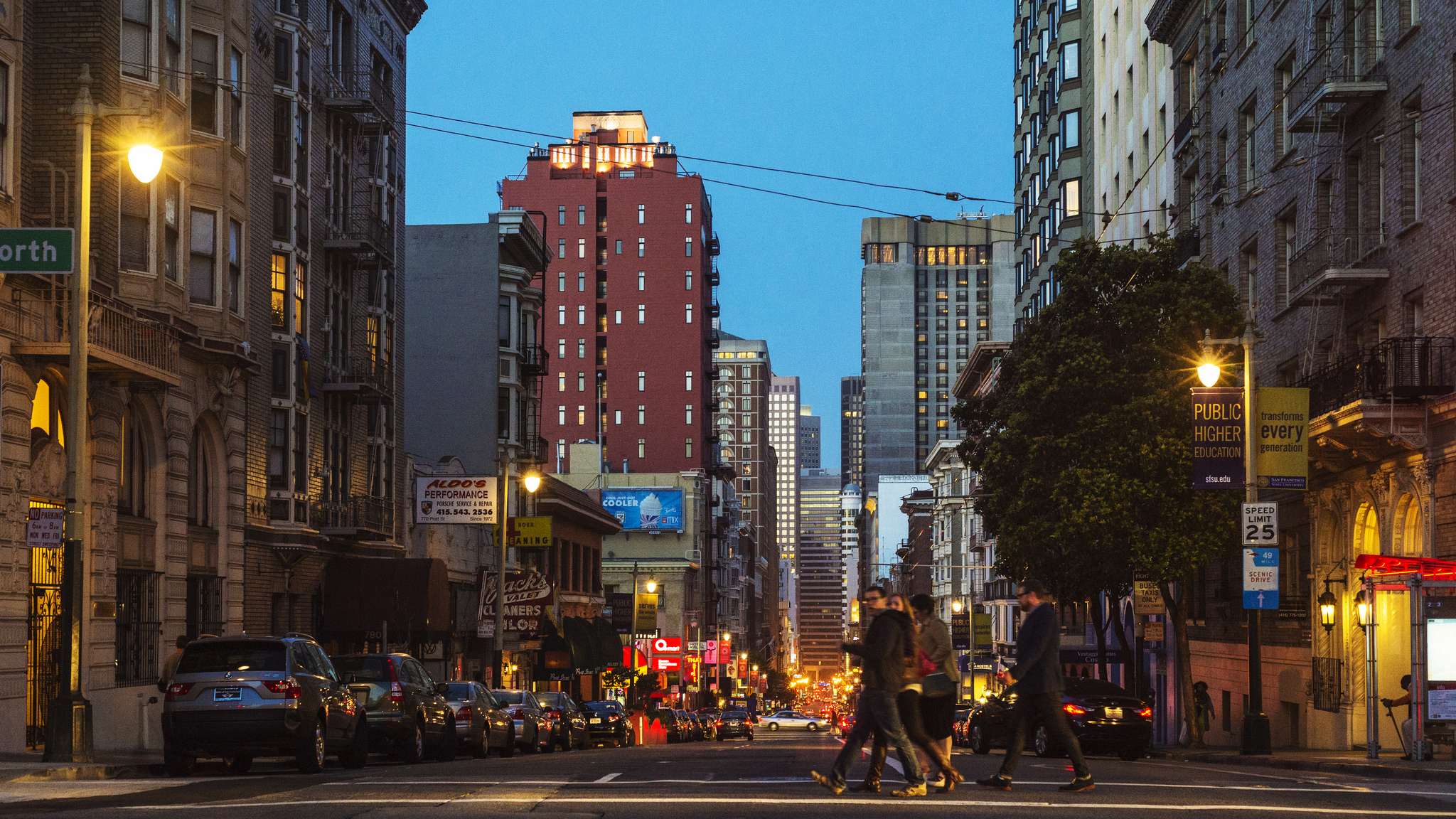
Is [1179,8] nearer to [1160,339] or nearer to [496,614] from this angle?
[1160,339]

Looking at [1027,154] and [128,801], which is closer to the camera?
[128,801]

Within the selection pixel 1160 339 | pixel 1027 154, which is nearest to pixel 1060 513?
pixel 1160 339

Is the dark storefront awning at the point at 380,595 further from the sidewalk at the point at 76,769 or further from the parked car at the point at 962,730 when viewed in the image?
the sidewalk at the point at 76,769

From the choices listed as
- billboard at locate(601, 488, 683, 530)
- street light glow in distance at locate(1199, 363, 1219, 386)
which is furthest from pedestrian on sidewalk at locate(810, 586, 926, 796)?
billboard at locate(601, 488, 683, 530)

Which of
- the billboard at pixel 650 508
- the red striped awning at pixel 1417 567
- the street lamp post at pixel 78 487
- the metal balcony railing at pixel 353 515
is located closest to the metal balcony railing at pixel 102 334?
the street lamp post at pixel 78 487

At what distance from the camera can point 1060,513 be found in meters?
36.6

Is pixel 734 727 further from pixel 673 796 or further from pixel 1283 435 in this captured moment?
pixel 673 796

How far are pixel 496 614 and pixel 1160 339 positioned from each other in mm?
19704

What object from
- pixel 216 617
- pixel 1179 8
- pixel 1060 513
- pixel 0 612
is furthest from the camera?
pixel 1179 8

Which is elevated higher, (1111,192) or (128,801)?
(1111,192)

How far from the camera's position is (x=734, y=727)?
220 feet

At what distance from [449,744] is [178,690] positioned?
7264 mm

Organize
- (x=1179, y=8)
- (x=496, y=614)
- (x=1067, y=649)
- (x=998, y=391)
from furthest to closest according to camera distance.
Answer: (x=1067, y=649) → (x=1179, y=8) → (x=496, y=614) → (x=998, y=391)

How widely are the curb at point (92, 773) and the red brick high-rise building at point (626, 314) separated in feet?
334
